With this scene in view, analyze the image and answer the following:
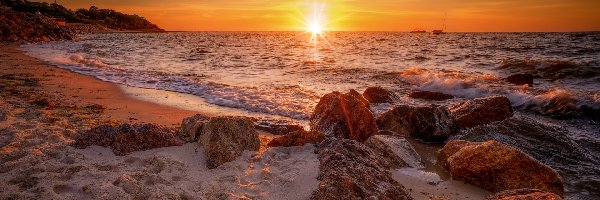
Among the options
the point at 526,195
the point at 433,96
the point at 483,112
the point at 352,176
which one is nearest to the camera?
the point at 526,195

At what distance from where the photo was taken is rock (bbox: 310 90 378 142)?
5.87 metres

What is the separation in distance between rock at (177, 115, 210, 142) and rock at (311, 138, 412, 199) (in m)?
1.64

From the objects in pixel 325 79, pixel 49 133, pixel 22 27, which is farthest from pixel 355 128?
pixel 22 27

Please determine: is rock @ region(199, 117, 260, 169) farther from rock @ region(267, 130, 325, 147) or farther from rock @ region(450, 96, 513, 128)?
rock @ region(450, 96, 513, 128)

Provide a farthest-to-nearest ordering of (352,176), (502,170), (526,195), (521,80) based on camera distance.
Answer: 1. (521,80)
2. (502,170)
3. (352,176)
4. (526,195)

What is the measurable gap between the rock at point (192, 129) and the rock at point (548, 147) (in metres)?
4.07

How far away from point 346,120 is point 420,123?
1596mm

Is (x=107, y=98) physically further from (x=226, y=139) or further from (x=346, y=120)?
(x=346, y=120)

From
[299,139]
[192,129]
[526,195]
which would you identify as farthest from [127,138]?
[526,195]

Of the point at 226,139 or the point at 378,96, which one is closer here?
the point at 226,139

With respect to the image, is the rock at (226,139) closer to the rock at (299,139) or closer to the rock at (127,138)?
the rock at (299,139)

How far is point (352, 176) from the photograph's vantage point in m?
3.71

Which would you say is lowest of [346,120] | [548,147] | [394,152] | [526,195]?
[548,147]

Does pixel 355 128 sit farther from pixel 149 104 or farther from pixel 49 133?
pixel 149 104
